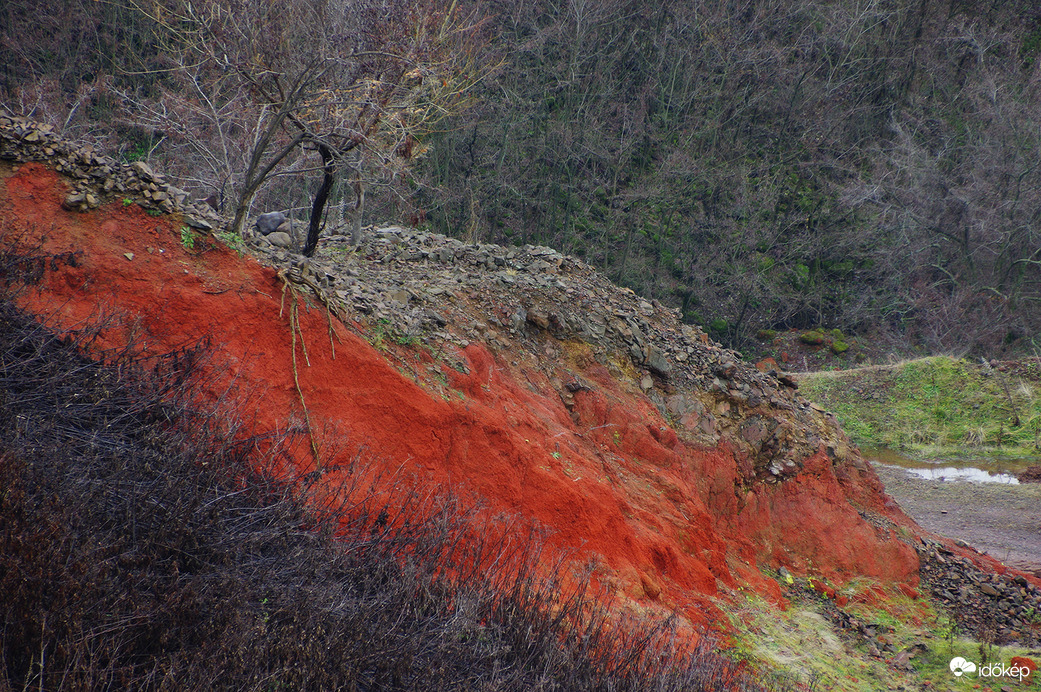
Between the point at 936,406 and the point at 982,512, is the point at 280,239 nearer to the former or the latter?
the point at 982,512

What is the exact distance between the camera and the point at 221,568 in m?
3.46

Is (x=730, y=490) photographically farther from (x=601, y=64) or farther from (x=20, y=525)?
(x=601, y=64)

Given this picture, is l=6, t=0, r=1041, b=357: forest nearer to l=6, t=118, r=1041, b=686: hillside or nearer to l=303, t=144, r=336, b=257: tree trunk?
l=6, t=118, r=1041, b=686: hillside

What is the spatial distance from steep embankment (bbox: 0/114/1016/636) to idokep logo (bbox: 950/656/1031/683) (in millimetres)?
1793

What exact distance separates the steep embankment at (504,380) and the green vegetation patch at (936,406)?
9.27 meters

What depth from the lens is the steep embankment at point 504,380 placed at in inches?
218

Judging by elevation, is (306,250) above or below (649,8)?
below

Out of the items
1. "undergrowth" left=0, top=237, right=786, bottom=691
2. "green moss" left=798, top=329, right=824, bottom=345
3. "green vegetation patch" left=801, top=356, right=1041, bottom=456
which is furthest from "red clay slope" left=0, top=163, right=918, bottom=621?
"green moss" left=798, top=329, right=824, bottom=345

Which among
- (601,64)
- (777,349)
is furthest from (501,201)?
(777,349)

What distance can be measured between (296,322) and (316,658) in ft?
12.3

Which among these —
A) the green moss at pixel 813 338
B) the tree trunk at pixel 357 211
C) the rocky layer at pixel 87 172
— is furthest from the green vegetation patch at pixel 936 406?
the rocky layer at pixel 87 172

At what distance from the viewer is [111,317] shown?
16.1ft

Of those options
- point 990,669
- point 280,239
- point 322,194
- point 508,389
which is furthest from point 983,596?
point 280,239

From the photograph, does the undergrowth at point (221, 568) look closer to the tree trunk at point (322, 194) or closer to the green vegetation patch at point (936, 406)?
the tree trunk at point (322, 194)
